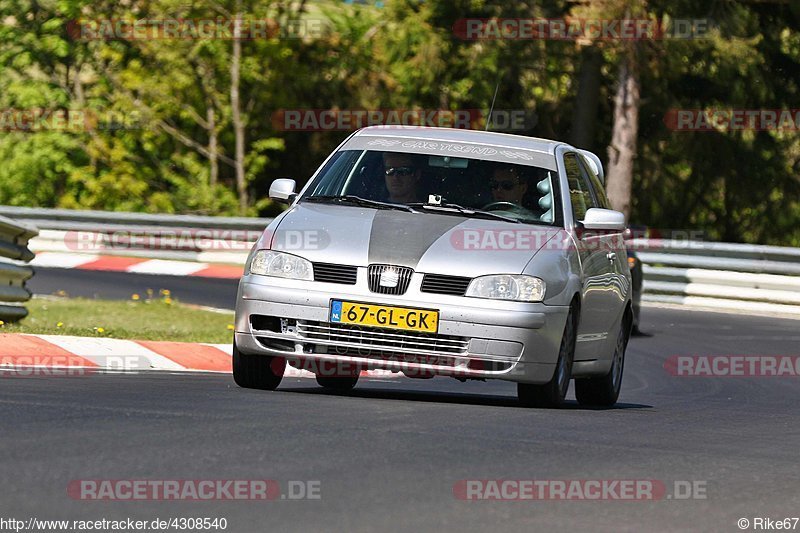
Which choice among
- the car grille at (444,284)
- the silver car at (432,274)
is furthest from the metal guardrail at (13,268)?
the car grille at (444,284)

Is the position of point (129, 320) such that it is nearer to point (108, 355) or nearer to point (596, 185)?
point (108, 355)

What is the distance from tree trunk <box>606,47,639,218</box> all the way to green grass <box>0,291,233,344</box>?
11454 mm

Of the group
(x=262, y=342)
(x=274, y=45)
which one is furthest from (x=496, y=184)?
(x=274, y=45)

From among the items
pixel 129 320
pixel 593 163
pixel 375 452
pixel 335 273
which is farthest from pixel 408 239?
pixel 129 320

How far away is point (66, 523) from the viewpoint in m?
5.27

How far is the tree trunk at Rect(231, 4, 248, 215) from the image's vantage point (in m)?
32.0

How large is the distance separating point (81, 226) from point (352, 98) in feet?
31.3

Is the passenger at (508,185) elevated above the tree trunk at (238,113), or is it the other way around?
the passenger at (508,185)

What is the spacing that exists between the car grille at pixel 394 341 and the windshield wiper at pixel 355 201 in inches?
39.3

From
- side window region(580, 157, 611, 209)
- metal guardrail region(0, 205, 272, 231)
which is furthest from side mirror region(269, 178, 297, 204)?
metal guardrail region(0, 205, 272, 231)

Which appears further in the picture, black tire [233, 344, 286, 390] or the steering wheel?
the steering wheel

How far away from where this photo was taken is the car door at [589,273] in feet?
33.2

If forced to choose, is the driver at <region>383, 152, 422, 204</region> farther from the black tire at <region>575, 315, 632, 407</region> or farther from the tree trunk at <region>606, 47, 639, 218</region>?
the tree trunk at <region>606, 47, 639, 218</region>

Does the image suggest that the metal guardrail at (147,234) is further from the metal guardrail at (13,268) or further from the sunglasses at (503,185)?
the sunglasses at (503,185)
